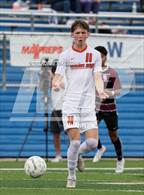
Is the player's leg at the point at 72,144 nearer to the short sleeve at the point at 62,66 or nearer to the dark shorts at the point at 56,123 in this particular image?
the short sleeve at the point at 62,66

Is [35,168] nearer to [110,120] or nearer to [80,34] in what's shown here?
[80,34]

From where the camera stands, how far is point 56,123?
18.5 metres

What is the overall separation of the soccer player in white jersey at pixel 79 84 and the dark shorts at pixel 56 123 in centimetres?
679

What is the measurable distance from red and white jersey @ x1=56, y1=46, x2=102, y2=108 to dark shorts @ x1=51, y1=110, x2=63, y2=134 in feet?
22.4

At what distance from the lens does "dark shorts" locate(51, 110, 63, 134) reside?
60.4 feet

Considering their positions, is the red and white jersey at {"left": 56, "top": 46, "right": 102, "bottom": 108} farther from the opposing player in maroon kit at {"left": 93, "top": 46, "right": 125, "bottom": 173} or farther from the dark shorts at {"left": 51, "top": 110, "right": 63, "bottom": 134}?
the dark shorts at {"left": 51, "top": 110, "right": 63, "bottom": 134}

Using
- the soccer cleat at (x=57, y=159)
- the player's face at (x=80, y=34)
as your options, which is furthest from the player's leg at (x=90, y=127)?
the soccer cleat at (x=57, y=159)

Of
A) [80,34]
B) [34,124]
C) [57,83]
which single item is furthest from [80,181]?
[34,124]

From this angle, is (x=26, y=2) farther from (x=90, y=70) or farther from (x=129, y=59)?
(x=90, y=70)

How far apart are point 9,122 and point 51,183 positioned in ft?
25.9

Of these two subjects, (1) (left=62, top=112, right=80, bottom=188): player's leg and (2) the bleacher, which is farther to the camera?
(2) the bleacher

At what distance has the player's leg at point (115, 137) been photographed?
49.8ft

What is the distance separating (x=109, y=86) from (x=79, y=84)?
5.26 m

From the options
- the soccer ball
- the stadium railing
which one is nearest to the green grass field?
the soccer ball
